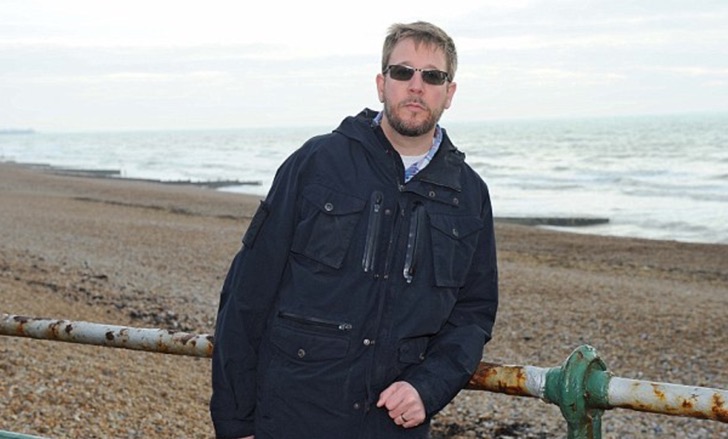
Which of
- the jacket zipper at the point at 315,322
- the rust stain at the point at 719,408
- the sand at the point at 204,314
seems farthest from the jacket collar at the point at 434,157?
the sand at the point at 204,314

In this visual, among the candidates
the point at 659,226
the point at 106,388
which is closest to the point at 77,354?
the point at 106,388

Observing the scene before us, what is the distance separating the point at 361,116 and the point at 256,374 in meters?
0.82

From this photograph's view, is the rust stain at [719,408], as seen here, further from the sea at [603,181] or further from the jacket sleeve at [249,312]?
the sea at [603,181]

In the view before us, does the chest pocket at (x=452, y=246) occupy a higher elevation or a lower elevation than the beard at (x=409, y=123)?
lower

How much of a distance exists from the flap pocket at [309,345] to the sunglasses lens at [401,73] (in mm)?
785

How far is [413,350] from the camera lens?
2559mm

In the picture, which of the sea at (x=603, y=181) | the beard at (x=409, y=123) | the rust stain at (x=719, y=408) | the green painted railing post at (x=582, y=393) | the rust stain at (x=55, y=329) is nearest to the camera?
the rust stain at (x=719, y=408)

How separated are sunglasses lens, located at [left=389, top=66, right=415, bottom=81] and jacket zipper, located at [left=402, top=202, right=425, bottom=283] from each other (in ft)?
1.31

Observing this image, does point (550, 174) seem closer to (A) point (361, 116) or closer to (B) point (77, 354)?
(B) point (77, 354)

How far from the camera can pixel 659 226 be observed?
30219mm

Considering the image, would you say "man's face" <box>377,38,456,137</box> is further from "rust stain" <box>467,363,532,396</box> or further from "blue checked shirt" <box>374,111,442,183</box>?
"rust stain" <box>467,363,532,396</box>

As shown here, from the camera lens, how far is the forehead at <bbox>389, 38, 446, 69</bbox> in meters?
2.66

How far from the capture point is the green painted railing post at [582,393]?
220 cm

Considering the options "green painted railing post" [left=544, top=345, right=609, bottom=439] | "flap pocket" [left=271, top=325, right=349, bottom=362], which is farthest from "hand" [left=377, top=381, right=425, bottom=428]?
"green painted railing post" [left=544, top=345, right=609, bottom=439]
